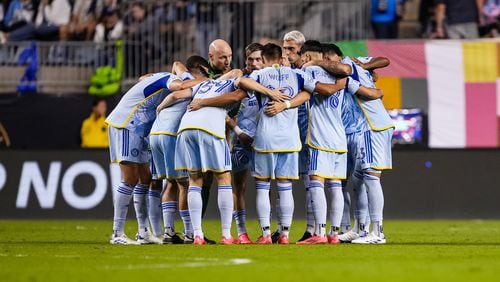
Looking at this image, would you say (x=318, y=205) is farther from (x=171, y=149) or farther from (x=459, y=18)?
(x=459, y=18)

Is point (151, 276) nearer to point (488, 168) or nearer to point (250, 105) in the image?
point (250, 105)

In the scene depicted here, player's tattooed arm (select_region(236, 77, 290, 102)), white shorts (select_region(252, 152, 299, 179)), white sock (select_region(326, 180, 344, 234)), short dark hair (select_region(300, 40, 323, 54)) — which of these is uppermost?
short dark hair (select_region(300, 40, 323, 54))

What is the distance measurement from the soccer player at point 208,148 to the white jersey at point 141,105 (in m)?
0.91

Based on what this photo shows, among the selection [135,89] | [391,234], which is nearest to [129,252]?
[135,89]

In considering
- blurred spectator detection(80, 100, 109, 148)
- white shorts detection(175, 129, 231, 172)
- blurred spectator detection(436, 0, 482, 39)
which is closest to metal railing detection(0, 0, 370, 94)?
blurred spectator detection(80, 100, 109, 148)

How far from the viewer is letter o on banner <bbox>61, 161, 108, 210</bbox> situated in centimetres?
2339

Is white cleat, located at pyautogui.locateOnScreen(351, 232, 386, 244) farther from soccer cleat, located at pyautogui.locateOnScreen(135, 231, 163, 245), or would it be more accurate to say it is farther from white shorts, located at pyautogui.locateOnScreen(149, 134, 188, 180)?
soccer cleat, located at pyautogui.locateOnScreen(135, 231, 163, 245)

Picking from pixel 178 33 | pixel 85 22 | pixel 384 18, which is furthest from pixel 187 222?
pixel 85 22

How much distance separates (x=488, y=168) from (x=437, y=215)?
1292 mm

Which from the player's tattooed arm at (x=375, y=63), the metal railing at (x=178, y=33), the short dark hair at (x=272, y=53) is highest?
the metal railing at (x=178, y=33)

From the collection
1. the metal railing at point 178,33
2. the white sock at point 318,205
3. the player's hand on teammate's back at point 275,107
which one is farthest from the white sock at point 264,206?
the metal railing at point 178,33

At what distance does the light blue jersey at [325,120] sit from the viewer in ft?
49.5

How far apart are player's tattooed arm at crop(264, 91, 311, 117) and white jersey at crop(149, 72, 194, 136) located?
3.63 ft

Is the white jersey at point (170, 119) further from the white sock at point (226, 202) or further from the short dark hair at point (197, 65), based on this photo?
the white sock at point (226, 202)
